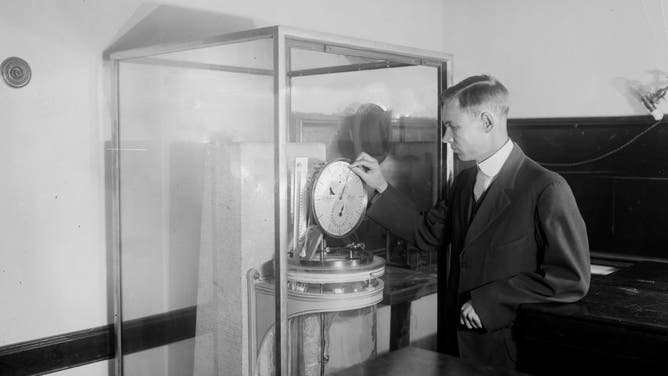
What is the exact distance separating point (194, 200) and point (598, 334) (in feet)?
5.31

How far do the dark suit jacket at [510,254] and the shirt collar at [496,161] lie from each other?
0.11ft

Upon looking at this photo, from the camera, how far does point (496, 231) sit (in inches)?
100

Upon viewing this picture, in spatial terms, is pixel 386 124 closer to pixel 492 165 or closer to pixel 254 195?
pixel 492 165

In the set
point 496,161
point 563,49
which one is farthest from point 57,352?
point 563,49

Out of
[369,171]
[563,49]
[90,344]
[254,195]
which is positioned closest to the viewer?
[254,195]

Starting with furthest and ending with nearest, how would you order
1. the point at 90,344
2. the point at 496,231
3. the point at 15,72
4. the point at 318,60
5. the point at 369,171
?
the point at 318,60 → the point at 90,344 → the point at 369,171 → the point at 15,72 → the point at 496,231

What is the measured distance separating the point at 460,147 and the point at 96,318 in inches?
70.5

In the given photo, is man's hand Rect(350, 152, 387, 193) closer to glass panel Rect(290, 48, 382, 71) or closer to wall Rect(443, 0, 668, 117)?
glass panel Rect(290, 48, 382, 71)

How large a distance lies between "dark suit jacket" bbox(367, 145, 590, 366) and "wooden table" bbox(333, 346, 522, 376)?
490mm

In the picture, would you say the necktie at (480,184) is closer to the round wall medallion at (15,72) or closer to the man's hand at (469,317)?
the man's hand at (469,317)

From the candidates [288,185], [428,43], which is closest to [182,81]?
[288,185]

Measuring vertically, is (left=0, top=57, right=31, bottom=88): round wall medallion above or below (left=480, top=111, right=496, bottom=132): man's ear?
above

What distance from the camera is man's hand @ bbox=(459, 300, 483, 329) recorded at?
2.46m

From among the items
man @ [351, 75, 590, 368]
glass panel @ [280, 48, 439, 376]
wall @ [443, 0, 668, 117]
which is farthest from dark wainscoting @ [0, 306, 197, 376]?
wall @ [443, 0, 668, 117]
